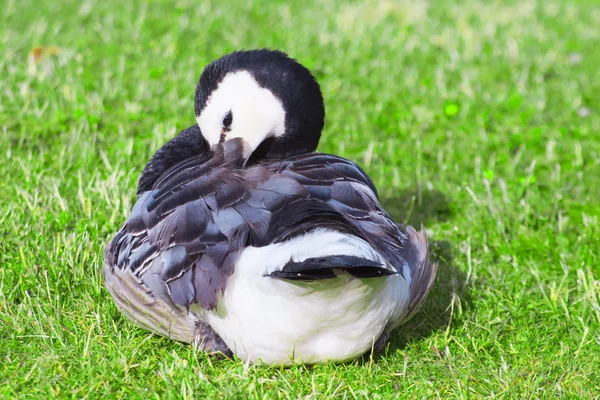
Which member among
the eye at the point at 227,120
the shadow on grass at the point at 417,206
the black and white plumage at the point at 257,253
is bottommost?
the shadow on grass at the point at 417,206

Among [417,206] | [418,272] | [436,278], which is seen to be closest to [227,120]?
[418,272]

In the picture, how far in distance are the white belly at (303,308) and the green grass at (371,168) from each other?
12 centimetres

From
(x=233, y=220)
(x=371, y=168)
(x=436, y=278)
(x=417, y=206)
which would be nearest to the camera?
(x=233, y=220)

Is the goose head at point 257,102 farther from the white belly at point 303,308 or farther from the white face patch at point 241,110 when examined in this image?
the white belly at point 303,308

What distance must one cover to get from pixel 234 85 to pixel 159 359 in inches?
54.7

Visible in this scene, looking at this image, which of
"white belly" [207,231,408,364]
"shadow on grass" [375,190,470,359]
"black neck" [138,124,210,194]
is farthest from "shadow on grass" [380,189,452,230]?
"white belly" [207,231,408,364]

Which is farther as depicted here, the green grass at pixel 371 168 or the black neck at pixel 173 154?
the black neck at pixel 173 154

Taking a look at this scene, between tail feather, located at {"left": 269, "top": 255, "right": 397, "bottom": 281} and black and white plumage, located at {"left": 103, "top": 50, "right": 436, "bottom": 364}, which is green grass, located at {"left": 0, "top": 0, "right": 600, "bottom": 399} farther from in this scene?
tail feather, located at {"left": 269, "top": 255, "right": 397, "bottom": 281}

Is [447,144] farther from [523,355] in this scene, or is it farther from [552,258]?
[523,355]

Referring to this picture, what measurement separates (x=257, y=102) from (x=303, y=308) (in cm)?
134

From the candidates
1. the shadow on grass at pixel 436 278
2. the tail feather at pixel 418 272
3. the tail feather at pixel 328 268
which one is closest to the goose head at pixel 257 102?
the tail feather at pixel 418 272

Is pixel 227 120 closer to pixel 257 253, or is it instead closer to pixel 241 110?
pixel 241 110

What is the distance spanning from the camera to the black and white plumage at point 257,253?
10.5ft

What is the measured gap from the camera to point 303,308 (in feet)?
10.6
